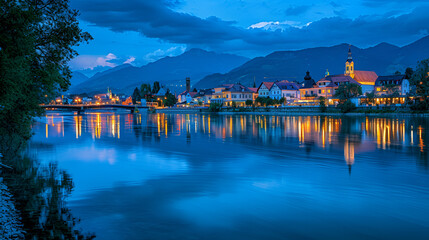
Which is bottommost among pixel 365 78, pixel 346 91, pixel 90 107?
pixel 90 107

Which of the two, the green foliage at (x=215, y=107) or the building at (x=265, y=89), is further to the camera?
the building at (x=265, y=89)

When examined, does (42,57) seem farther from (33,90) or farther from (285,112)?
(285,112)

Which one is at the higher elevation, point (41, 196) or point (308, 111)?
point (308, 111)

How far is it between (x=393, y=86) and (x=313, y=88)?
2791 centimetres

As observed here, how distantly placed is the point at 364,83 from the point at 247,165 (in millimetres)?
131138

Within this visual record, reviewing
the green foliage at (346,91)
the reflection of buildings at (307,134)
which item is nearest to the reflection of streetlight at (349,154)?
the reflection of buildings at (307,134)

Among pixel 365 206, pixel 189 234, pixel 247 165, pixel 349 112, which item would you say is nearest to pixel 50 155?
pixel 247 165

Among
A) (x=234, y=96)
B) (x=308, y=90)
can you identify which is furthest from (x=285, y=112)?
(x=234, y=96)

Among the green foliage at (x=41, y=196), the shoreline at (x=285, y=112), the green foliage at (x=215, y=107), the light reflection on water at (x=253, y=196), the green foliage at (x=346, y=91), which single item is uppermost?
the green foliage at (x=346, y=91)

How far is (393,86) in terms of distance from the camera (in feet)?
387

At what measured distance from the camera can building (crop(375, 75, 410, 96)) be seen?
4670 inches

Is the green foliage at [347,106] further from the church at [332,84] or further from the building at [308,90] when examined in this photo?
the building at [308,90]

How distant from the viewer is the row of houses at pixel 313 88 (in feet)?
398

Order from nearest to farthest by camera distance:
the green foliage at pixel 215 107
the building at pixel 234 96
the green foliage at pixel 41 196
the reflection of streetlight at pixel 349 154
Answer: the green foliage at pixel 41 196 < the reflection of streetlight at pixel 349 154 < the green foliage at pixel 215 107 < the building at pixel 234 96
